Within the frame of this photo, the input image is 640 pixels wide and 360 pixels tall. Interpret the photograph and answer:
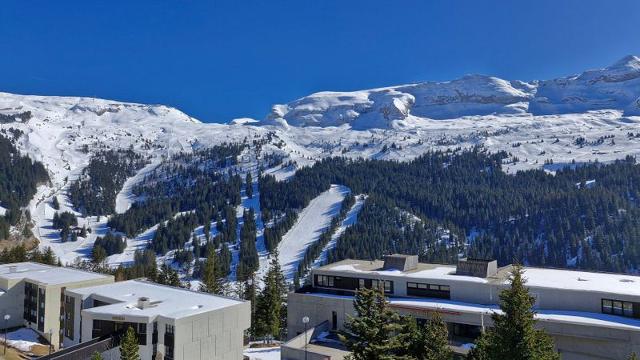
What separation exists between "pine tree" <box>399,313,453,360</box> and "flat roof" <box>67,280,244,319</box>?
26.3m

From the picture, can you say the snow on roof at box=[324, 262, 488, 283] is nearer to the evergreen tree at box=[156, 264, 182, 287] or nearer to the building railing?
the building railing

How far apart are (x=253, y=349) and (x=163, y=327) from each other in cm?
1989

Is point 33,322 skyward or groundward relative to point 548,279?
groundward

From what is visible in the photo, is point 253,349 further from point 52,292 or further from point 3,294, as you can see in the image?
point 3,294

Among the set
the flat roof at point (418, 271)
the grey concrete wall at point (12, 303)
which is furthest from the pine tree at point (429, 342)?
the grey concrete wall at point (12, 303)

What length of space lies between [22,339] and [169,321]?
119 feet

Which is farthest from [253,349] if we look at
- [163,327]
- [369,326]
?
[369,326]

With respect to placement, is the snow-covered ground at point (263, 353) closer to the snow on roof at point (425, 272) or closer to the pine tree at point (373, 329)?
the snow on roof at point (425, 272)

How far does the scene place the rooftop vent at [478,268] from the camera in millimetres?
54469

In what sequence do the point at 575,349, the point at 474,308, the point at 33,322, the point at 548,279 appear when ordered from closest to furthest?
the point at 575,349
the point at 474,308
the point at 548,279
the point at 33,322

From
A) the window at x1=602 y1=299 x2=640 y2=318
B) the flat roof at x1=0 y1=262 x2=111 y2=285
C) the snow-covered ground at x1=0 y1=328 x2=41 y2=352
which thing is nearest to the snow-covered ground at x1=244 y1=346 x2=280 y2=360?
the flat roof at x1=0 y1=262 x2=111 y2=285

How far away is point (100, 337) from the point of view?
52.9 m

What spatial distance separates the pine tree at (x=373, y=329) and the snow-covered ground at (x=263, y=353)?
1379 inches

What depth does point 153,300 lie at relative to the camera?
59.5 metres
